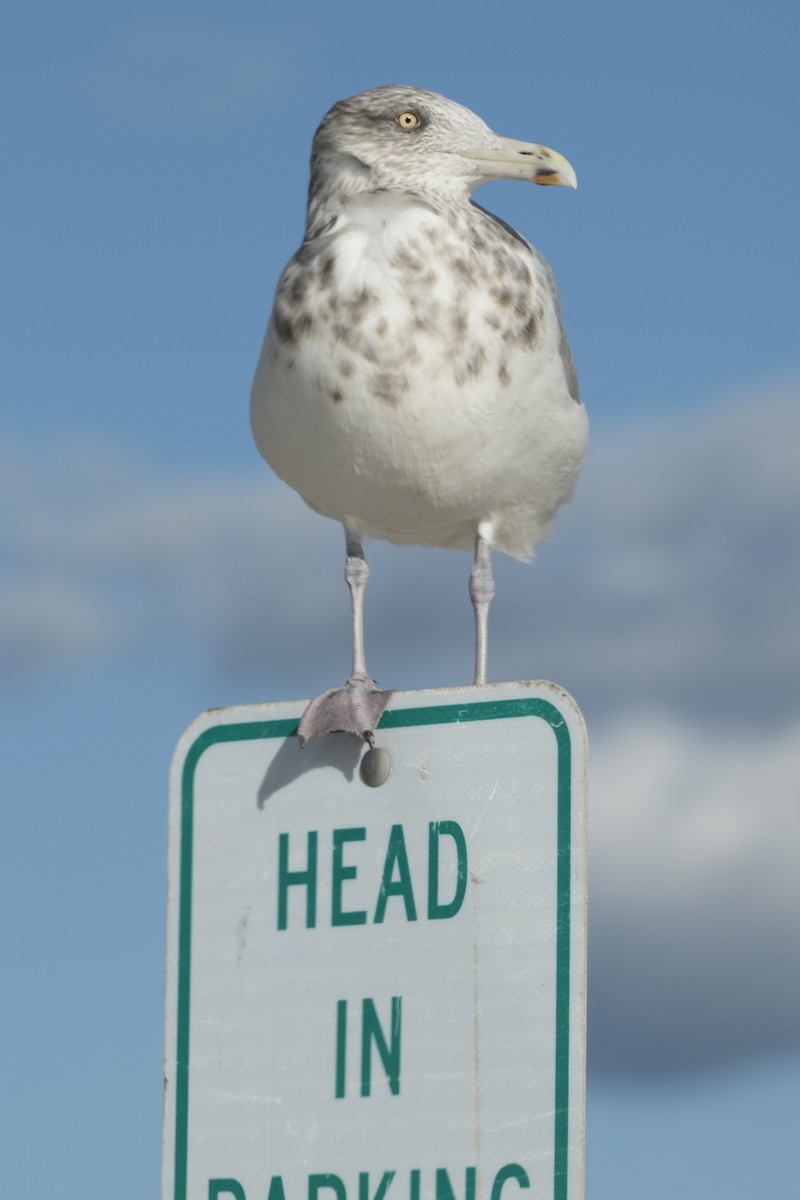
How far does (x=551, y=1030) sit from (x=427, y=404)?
264cm

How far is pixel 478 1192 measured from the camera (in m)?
3.41

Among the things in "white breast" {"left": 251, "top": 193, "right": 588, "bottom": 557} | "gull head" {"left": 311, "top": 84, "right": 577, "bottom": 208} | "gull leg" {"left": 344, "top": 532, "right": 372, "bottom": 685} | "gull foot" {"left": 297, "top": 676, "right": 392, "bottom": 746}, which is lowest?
"gull foot" {"left": 297, "top": 676, "right": 392, "bottom": 746}

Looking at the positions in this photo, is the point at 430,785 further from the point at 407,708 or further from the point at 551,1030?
the point at 551,1030

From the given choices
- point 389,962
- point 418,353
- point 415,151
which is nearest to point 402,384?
point 418,353

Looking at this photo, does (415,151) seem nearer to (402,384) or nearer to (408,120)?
(408,120)

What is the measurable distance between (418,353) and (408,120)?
1216 millimetres

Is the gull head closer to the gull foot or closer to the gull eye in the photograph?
the gull eye

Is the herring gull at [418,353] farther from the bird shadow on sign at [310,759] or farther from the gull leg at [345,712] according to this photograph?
the bird shadow on sign at [310,759]

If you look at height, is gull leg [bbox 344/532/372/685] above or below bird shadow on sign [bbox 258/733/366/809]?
above

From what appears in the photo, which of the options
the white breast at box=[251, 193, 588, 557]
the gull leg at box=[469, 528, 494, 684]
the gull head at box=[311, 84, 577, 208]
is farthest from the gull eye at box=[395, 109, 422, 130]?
the gull leg at box=[469, 528, 494, 684]

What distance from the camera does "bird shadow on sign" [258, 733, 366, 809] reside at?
398 centimetres

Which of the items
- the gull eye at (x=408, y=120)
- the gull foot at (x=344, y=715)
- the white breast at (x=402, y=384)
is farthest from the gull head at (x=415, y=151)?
the gull foot at (x=344, y=715)

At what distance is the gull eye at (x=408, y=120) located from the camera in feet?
20.7

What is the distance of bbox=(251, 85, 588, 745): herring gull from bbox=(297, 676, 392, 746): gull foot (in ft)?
5.84
